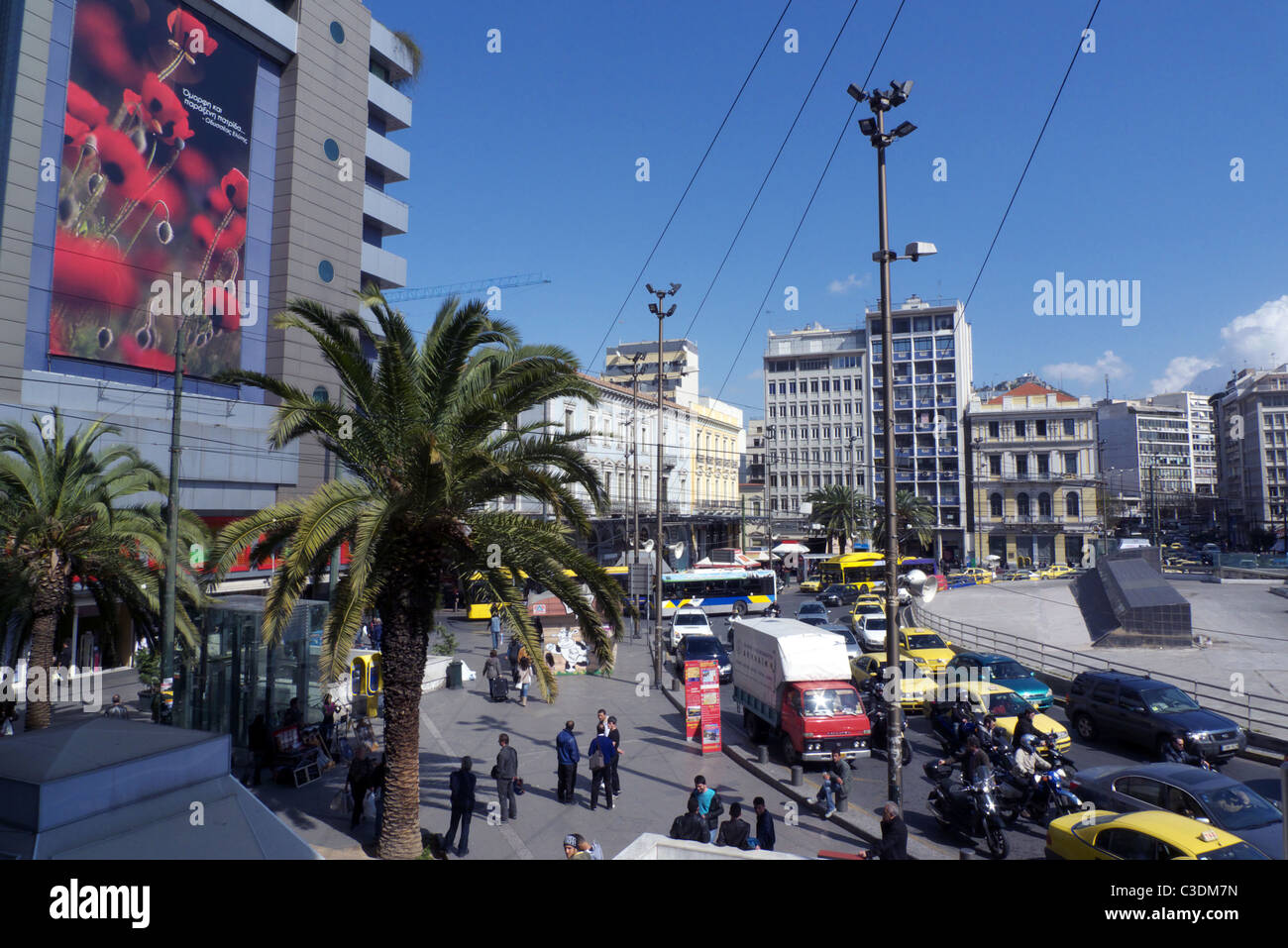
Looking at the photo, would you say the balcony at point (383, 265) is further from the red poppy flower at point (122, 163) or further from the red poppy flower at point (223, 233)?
the red poppy flower at point (122, 163)

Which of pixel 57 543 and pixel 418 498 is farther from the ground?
pixel 418 498

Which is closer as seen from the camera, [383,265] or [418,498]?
[418,498]

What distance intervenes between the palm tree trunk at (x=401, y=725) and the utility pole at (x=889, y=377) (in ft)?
23.7

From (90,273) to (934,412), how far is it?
74.6 meters

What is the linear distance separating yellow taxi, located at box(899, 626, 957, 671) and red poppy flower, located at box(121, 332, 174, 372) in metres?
32.1

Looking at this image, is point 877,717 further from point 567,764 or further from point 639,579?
point 639,579

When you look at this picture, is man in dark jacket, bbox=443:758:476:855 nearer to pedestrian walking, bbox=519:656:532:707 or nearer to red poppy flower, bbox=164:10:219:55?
pedestrian walking, bbox=519:656:532:707

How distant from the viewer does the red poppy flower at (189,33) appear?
34875mm

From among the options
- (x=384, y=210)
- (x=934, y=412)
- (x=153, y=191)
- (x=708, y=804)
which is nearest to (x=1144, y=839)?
(x=708, y=804)

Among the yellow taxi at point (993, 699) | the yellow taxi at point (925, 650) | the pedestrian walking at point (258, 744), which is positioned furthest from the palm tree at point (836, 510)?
the pedestrian walking at point (258, 744)

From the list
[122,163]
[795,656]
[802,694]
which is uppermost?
[122,163]

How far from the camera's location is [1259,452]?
316 feet
